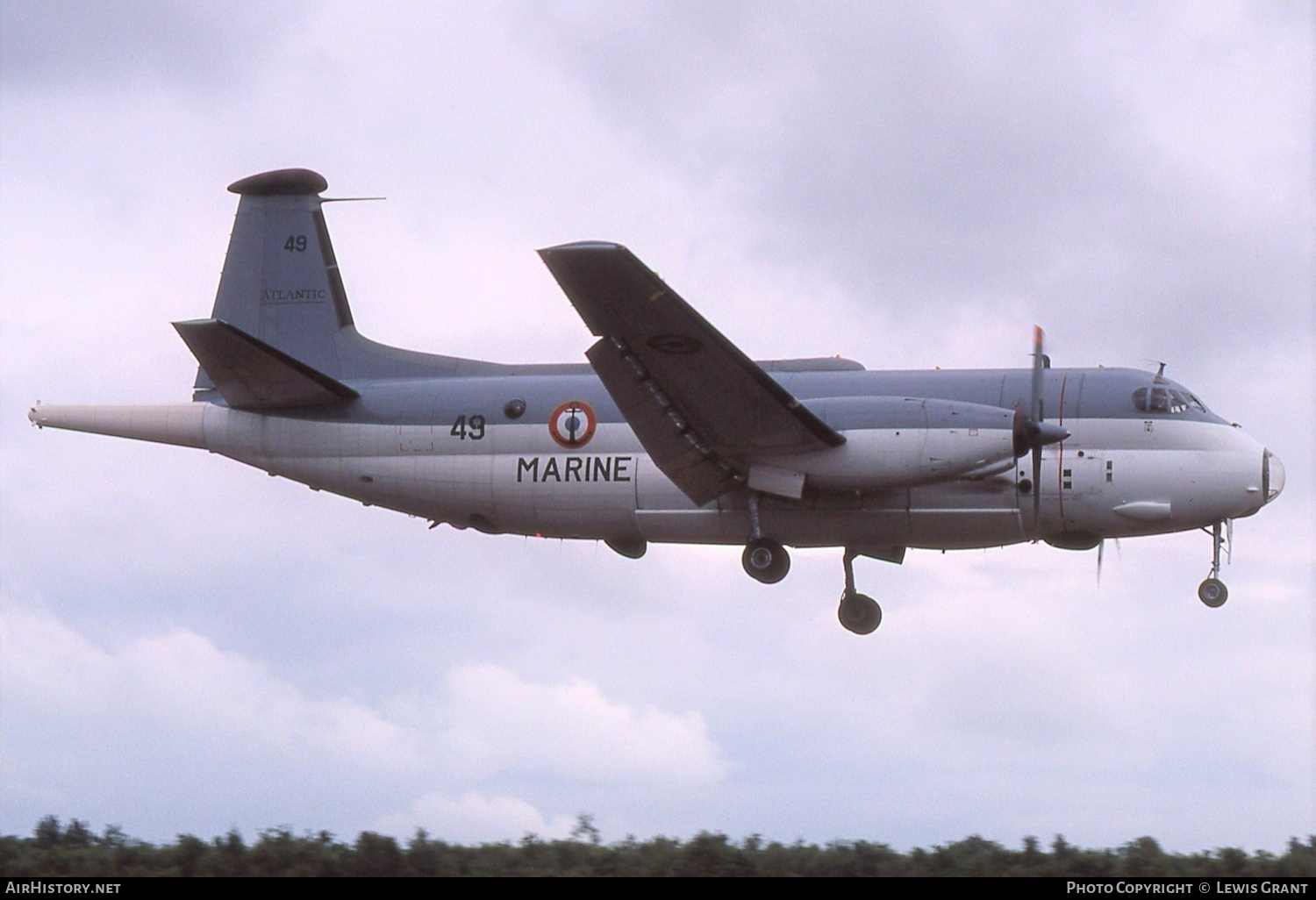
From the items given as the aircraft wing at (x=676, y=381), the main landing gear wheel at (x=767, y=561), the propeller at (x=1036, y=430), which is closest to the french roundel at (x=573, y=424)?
the aircraft wing at (x=676, y=381)

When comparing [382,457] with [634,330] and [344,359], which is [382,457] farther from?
[634,330]

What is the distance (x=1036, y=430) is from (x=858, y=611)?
563cm

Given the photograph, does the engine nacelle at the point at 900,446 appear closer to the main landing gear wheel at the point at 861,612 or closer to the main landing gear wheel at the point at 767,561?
the main landing gear wheel at the point at 767,561

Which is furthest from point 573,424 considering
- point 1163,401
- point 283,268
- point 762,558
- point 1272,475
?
point 1272,475

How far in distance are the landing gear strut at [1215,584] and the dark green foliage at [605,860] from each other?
5477 mm

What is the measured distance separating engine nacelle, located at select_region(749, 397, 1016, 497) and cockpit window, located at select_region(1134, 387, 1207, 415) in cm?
242

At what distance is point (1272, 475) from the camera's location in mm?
25422

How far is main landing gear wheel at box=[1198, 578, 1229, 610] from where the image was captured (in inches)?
1009

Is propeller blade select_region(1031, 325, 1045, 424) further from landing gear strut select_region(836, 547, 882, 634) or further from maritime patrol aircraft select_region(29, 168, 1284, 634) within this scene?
landing gear strut select_region(836, 547, 882, 634)

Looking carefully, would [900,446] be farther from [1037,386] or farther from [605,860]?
[605,860]

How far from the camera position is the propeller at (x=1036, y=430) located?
23.8 m

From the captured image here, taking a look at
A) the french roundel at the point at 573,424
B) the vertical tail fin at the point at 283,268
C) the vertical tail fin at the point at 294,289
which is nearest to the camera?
the french roundel at the point at 573,424

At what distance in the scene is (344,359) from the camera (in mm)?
30828
